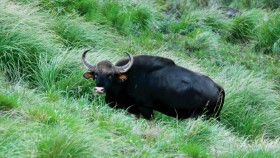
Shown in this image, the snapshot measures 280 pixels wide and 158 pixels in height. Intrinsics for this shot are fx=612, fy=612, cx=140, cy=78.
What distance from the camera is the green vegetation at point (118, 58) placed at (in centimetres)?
675

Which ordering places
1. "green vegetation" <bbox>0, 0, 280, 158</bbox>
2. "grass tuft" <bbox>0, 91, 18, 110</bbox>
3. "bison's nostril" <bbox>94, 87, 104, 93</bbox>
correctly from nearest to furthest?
"green vegetation" <bbox>0, 0, 280, 158</bbox>, "grass tuft" <bbox>0, 91, 18, 110</bbox>, "bison's nostril" <bbox>94, 87, 104, 93</bbox>

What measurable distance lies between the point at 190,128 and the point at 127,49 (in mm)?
4803

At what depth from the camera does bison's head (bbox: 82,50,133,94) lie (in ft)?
31.2

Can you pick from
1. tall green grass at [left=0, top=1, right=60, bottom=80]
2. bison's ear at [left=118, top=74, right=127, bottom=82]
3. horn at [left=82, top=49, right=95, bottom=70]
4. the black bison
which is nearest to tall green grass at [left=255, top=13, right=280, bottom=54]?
the black bison

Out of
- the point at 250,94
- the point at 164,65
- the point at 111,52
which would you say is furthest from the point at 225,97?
the point at 111,52

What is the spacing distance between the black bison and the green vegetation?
29 cm

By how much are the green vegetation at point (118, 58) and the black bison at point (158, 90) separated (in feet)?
0.94

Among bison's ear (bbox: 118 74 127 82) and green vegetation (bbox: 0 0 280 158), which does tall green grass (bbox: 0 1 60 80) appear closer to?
green vegetation (bbox: 0 0 280 158)

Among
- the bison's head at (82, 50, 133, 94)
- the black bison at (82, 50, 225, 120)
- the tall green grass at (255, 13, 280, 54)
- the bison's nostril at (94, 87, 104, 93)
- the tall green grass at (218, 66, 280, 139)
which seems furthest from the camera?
the tall green grass at (255, 13, 280, 54)

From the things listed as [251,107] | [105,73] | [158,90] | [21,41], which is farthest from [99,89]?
[251,107]

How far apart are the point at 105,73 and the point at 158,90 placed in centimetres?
95

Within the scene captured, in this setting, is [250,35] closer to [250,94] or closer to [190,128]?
[250,94]

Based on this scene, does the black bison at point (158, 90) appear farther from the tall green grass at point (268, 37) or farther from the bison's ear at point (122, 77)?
the tall green grass at point (268, 37)

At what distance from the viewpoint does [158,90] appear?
389 inches
